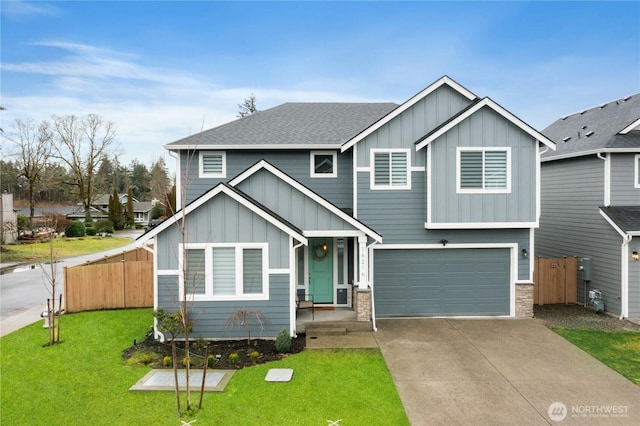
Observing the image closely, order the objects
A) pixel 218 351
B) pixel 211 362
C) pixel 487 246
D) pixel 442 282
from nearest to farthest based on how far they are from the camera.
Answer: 1. pixel 211 362
2. pixel 218 351
3. pixel 487 246
4. pixel 442 282

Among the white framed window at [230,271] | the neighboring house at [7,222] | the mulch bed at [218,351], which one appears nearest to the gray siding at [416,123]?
the white framed window at [230,271]

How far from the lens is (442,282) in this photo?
476 inches

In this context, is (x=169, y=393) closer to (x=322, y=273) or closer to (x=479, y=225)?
(x=322, y=273)

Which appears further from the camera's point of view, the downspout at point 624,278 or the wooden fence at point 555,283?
the wooden fence at point 555,283

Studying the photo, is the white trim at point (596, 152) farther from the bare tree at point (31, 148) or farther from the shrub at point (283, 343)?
the bare tree at point (31, 148)

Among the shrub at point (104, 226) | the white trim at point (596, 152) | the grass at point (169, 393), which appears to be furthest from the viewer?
the shrub at point (104, 226)

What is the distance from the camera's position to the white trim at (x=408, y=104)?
37.9 feet

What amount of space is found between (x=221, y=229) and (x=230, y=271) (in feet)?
3.71

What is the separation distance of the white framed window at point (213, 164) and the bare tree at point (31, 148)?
37.0 meters

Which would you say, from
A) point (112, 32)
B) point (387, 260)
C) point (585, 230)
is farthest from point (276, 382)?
point (112, 32)

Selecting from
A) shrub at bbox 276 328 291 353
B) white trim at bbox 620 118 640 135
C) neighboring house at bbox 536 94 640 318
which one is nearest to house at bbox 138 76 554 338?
shrub at bbox 276 328 291 353

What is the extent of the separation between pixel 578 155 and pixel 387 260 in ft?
25.9

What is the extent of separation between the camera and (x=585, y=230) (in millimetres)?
13422

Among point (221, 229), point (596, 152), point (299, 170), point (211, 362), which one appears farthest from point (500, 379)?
point (596, 152)
